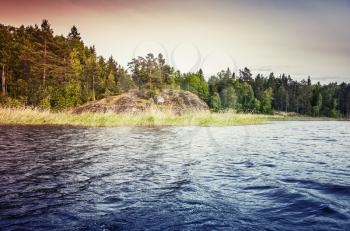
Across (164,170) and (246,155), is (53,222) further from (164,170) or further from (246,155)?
(246,155)

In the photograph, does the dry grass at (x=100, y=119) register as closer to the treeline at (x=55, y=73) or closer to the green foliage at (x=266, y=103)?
the treeline at (x=55, y=73)

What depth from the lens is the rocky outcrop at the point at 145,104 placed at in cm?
4734

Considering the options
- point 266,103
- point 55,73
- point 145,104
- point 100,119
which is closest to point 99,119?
point 100,119

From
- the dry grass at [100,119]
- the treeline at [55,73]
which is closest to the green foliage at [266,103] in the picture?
the treeline at [55,73]

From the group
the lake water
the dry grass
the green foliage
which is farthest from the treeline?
the green foliage

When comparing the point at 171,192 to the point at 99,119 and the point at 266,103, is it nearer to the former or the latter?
the point at 99,119

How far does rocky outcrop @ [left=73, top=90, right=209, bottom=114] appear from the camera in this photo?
4734 cm

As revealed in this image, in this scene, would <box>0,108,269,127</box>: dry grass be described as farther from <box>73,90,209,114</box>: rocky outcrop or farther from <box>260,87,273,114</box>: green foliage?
<box>260,87,273,114</box>: green foliage

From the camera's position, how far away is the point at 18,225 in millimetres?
5086

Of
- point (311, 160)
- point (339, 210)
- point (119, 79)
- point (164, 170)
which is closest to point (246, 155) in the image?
point (311, 160)

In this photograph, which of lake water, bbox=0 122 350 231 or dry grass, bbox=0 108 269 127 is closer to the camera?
lake water, bbox=0 122 350 231

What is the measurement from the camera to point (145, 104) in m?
50.2

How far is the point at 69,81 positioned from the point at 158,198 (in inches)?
2340

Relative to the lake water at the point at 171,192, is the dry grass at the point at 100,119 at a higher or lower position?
higher
